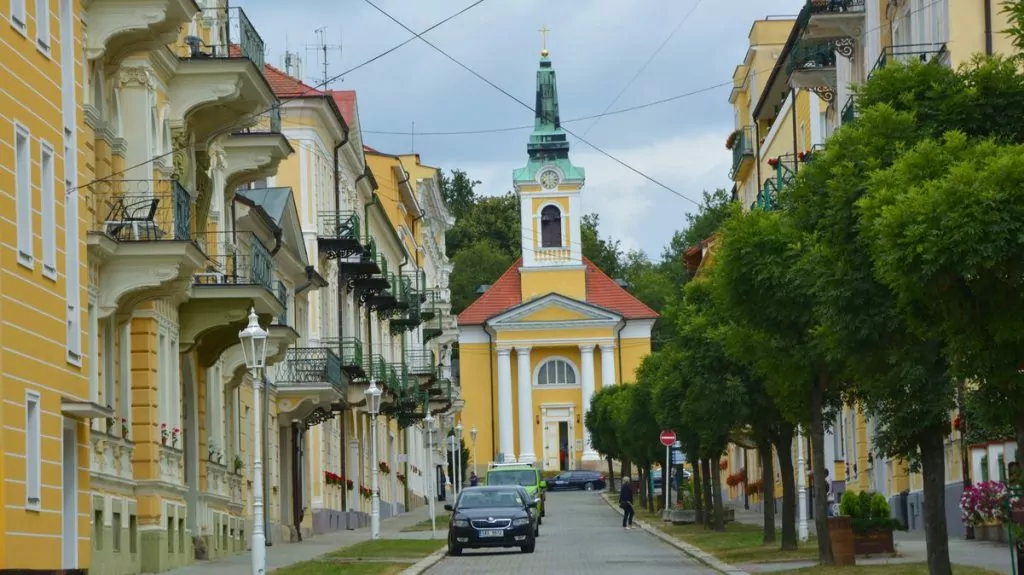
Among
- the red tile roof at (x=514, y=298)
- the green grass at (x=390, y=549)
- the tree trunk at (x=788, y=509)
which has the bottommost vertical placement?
the green grass at (x=390, y=549)

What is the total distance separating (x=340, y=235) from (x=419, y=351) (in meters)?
31.9

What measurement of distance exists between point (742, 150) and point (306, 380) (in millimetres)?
34052

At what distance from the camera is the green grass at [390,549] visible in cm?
3823

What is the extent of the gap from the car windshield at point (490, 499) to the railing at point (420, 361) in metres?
34.4

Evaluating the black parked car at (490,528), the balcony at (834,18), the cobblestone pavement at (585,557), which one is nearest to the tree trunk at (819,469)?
the cobblestone pavement at (585,557)

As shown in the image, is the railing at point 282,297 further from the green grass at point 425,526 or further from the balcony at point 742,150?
the balcony at point 742,150

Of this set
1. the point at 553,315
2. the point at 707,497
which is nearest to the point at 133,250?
the point at 707,497

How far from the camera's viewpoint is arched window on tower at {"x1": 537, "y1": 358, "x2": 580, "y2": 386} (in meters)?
123

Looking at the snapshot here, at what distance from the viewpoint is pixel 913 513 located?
4428 cm

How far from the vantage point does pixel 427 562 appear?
3547cm

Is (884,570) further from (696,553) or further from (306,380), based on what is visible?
(306,380)

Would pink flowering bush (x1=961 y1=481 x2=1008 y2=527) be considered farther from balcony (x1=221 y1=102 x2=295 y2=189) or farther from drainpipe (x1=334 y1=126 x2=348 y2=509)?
drainpipe (x1=334 y1=126 x2=348 y2=509)

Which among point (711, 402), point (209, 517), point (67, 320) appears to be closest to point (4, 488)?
point (67, 320)

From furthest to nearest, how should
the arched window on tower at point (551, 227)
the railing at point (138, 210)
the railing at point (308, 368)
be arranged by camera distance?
the arched window on tower at point (551, 227) < the railing at point (308, 368) < the railing at point (138, 210)
